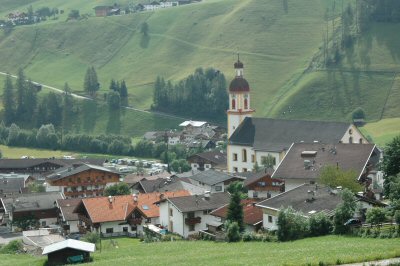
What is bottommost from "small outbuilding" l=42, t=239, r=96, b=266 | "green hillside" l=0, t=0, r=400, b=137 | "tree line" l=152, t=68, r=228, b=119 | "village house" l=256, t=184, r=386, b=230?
"small outbuilding" l=42, t=239, r=96, b=266

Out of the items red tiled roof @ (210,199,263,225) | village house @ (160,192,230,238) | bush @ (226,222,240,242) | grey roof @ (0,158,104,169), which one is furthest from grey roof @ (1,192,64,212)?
bush @ (226,222,240,242)

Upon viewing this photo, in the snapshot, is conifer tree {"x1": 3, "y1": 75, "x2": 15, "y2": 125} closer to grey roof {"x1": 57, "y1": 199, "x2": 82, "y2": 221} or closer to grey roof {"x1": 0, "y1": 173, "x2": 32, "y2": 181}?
grey roof {"x1": 0, "y1": 173, "x2": 32, "y2": 181}

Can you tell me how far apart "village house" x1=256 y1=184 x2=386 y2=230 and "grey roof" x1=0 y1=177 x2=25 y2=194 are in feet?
151

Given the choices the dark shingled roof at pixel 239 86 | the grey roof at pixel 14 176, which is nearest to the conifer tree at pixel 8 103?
the grey roof at pixel 14 176

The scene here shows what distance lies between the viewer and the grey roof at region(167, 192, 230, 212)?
59.4 meters

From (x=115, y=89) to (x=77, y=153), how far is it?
2579 cm

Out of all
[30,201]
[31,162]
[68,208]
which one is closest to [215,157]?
[31,162]

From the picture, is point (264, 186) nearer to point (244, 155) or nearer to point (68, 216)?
point (68, 216)

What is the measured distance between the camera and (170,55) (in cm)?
16950

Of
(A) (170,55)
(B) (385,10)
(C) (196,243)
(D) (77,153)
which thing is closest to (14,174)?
(D) (77,153)

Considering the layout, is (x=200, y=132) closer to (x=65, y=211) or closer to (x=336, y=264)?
(x=65, y=211)

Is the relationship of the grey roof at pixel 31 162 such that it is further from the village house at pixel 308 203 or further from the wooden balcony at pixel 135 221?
the village house at pixel 308 203

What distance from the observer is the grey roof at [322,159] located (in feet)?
208

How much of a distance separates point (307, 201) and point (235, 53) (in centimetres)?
11256
